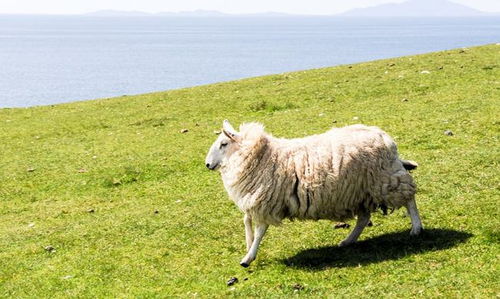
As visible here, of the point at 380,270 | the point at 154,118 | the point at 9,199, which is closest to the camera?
the point at 380,270

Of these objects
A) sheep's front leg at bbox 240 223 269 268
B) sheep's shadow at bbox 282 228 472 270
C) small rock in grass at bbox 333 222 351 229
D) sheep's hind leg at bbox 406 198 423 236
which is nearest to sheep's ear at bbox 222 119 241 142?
sheep's front leg at bbox 240 223 269 268

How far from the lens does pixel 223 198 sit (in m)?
13.5

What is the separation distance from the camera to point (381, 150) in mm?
9531

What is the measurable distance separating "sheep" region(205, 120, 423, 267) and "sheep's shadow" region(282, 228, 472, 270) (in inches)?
9.5

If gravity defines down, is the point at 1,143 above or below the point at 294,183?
below

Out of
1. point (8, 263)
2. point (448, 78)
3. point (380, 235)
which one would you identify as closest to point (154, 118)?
point (448, 78)

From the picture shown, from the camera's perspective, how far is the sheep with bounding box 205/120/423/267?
30.7 ft

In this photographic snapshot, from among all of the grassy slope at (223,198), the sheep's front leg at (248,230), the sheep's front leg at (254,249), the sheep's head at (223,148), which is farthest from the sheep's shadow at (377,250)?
the sheep's head at (223,148)

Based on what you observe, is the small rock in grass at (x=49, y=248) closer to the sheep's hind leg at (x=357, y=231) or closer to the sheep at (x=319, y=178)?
the sheep at (x=319, y=178)

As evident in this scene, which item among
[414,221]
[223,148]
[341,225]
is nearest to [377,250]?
[414,221]

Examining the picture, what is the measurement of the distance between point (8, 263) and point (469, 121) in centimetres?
1153

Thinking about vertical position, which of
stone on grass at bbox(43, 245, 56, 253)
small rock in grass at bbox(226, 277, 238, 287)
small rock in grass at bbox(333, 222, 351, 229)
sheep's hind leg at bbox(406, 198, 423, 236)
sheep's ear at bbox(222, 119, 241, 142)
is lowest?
stone on grass at bbox(43, 245, 56, 253)

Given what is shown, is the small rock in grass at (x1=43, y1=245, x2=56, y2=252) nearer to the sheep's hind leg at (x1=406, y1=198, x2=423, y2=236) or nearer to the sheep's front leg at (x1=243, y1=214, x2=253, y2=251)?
the sheep's front leg at (x1=243, y1=214, x2=253, y2=251)

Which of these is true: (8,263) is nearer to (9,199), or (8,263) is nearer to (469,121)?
(9,199)
